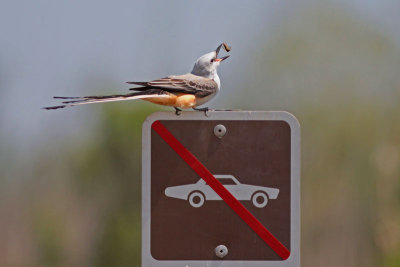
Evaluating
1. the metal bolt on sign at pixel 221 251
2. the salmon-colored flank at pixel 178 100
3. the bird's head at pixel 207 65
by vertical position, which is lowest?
the metal bolt on sign at pixel 221 251

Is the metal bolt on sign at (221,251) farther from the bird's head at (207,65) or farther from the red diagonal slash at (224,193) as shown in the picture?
the bird's head at (207,65)

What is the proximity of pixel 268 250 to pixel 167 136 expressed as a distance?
76 centimetres

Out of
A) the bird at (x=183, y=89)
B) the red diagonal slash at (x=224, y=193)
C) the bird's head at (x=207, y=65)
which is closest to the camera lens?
the red diagonal slash at (x=224, y=193)

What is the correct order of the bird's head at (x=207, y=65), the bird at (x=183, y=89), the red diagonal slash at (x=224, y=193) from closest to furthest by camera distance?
the red diagonal slash at (x=224, y=193)
the bird at (x=183, y=89)
the bird's head at (x=207, y=65)

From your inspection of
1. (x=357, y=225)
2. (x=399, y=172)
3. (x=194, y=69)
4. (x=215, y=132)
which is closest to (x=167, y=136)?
(x=215, y=132)

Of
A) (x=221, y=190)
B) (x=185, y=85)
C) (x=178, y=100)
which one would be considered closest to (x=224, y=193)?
Answer: (x=221, y=190)

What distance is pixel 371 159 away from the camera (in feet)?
54.6

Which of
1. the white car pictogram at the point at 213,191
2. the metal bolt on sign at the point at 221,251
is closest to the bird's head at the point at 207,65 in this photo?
the white car pictogram at the point at 213,191

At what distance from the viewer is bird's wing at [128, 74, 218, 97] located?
5.45 metres

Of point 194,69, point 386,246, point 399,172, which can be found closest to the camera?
point 194,69

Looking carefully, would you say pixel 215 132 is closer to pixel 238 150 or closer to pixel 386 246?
pixel 238 150

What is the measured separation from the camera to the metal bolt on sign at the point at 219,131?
4.81 meters

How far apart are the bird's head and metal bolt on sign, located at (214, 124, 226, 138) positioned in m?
1.25

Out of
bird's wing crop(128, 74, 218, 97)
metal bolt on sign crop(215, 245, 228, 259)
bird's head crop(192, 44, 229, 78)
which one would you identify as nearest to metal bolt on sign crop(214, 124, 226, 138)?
metal bolt on sign crop(215, 245, 228, 259)
